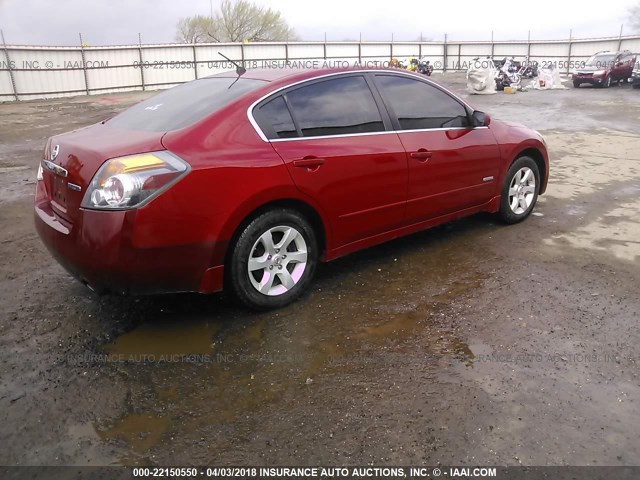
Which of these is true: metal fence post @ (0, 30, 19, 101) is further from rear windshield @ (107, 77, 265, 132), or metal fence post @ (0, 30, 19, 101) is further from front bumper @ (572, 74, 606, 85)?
front bumper @ (572, 74, 606, 85)

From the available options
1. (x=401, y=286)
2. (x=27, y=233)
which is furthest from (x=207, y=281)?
(x=27, y=233)

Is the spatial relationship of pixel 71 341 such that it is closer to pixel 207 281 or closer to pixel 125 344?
pixel 125 344

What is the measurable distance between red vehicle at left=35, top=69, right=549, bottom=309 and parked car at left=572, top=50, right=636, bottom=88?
24749mm

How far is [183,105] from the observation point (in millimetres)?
3773

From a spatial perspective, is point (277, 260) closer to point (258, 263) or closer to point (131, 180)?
point (258, 263)

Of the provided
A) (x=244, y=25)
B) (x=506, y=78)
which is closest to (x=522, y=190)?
(x=506, y=78)

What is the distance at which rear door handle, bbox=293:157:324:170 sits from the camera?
355 cm

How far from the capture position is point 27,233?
5332 mm

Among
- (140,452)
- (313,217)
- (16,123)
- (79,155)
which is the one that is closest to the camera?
(140,452)

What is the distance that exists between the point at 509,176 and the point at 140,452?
13.6 feet

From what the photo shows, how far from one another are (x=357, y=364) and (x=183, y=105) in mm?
2169

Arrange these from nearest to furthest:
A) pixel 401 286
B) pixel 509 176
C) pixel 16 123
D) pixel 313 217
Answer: pixel 313 217 < pixel 401 286 < pixel 509 176 < pixel 16 123

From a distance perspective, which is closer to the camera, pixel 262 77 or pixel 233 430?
pixel 233 430

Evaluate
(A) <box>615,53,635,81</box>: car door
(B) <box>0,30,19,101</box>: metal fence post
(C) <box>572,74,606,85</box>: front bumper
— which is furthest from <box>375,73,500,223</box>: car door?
(A) <box>615,53,635,81</box>: car door
